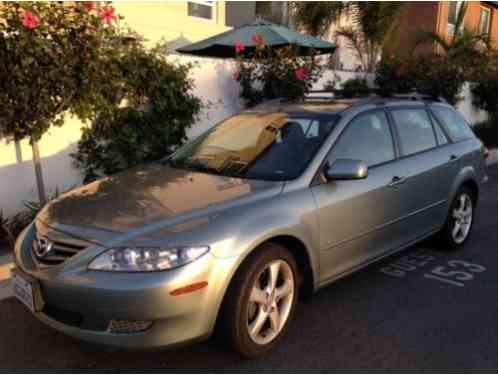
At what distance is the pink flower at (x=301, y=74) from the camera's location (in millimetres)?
7214

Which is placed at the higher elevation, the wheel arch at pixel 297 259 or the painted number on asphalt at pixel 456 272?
the wheel arch at pixel 297 259

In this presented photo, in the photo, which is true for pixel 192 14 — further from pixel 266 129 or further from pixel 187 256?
pixel 187 256

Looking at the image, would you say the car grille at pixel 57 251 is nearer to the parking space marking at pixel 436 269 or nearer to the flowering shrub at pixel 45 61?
the flowering shrub at pixel 45 61

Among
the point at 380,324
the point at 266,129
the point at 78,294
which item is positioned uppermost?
the point at 266,129

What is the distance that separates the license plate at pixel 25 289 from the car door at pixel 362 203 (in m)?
1.83

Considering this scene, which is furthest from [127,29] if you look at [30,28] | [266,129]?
[266,129]

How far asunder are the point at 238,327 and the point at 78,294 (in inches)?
35.7

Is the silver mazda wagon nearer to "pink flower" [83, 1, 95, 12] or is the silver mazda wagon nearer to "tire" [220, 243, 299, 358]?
"tire" [220, 243, 299, 358]

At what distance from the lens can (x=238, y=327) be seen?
9.07ft

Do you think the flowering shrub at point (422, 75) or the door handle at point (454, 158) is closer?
the door handle at point (454, 158)

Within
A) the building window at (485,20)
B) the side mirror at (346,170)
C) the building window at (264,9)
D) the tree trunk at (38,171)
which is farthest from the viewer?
the building window at (485,20)

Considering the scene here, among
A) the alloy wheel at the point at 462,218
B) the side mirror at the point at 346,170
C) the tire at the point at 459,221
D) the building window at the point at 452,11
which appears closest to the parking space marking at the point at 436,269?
the tire at the point at 459,221

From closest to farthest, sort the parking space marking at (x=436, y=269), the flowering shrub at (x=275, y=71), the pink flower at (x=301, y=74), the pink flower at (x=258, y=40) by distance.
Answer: the parking space marking at (x=436, y=269)
the pink flower at (x=258, y=40)
the pink flower at (x=301, y=74)
the flowering shrub at (x=275, y=71)

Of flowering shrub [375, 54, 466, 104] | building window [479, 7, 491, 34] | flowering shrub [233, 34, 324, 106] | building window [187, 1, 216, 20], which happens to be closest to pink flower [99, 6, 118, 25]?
flowering shrub [233, 34, 324, 106]
